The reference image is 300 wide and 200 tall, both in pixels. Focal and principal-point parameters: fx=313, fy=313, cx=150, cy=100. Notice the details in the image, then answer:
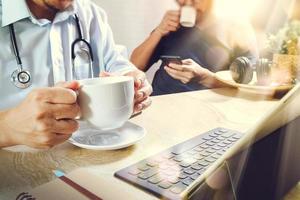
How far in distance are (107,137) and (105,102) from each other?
108 mm

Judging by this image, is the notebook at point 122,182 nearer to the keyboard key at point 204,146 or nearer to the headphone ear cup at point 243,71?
the keyboard key at point 204,146

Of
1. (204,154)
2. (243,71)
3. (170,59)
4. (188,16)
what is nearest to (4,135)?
(204,154)

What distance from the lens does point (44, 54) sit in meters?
0.96

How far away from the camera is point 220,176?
0.28m

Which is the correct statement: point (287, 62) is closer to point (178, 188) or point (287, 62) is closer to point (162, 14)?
point (162, 14)

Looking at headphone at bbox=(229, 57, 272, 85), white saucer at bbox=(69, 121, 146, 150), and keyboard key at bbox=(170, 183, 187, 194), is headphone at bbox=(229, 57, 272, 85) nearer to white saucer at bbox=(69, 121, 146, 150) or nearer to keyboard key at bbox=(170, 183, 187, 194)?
white saucer at bbox=(69, 121, 146, 150)

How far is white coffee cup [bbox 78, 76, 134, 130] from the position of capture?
17.9 inches

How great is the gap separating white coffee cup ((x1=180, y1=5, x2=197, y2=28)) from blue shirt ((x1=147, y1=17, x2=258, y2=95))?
2cm

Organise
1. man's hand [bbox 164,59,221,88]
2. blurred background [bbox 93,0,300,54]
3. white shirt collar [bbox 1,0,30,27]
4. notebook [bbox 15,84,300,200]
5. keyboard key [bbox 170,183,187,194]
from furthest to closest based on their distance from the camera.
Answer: blurred background [bbox 93,0,300,54], man's hand [bbox 164,59,221,88], white shirt collar [bbox 1,0,30,27], keyboard key [bbox 170,183,187,194], notebook [bbox 15,84,300,200]

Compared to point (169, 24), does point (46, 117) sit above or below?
below

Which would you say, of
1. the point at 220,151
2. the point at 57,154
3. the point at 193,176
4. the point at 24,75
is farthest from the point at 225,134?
the point at 24,75

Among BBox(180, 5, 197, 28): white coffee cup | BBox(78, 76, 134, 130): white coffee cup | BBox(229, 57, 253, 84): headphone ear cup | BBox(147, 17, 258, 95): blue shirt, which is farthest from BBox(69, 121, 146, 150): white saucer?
BBox(180, 5, 197, 28): white coffee cup

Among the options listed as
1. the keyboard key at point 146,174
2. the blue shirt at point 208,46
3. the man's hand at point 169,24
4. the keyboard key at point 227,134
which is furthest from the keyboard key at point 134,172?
the man's hand at point 169,24

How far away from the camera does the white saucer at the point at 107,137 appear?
0.51 m
